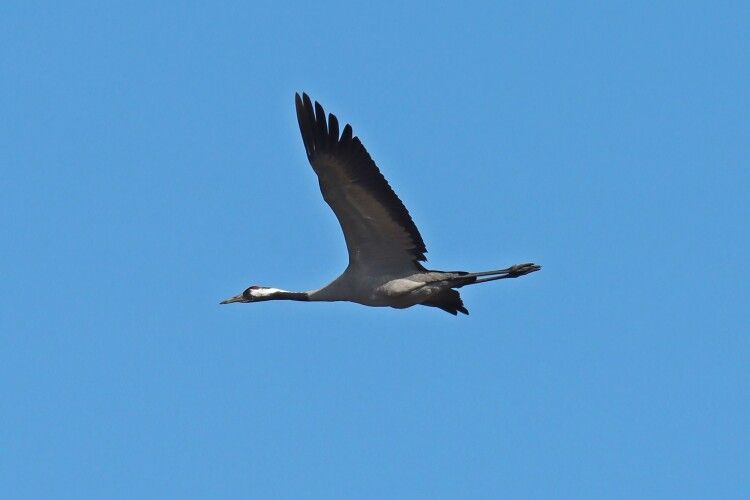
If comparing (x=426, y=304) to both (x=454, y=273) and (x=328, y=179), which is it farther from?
(x=328, y=179)

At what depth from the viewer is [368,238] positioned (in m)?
27.2

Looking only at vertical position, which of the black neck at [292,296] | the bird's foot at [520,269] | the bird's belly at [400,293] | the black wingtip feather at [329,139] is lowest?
the bird's belly at [400,293]

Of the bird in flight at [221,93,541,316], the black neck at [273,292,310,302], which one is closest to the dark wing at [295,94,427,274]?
the bird in flight at [221,93,541,316]

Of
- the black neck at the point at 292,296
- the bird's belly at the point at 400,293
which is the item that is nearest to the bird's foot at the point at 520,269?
the bird's belly at the point at 400,293

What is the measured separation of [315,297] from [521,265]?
12.5ft

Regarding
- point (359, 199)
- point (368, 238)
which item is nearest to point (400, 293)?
point (368, 238)

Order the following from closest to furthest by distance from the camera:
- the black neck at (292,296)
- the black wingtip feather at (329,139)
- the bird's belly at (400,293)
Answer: the black wingtip feather at (329,139)
the bird's belly at (400,293)
the black neck at (292,296)

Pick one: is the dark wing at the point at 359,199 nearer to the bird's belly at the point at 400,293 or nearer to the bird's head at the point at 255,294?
the bird's belly at the point at 400,293

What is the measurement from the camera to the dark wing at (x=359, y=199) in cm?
2558

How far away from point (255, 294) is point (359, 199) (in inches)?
156

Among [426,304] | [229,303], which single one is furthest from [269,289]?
[426,304]

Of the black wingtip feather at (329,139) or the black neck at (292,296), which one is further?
the black neck at (292,296)

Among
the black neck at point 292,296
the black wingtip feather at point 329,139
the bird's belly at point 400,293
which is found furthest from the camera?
the black neck at point 292,296

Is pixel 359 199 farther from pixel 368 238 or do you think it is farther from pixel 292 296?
pixel 292 296
